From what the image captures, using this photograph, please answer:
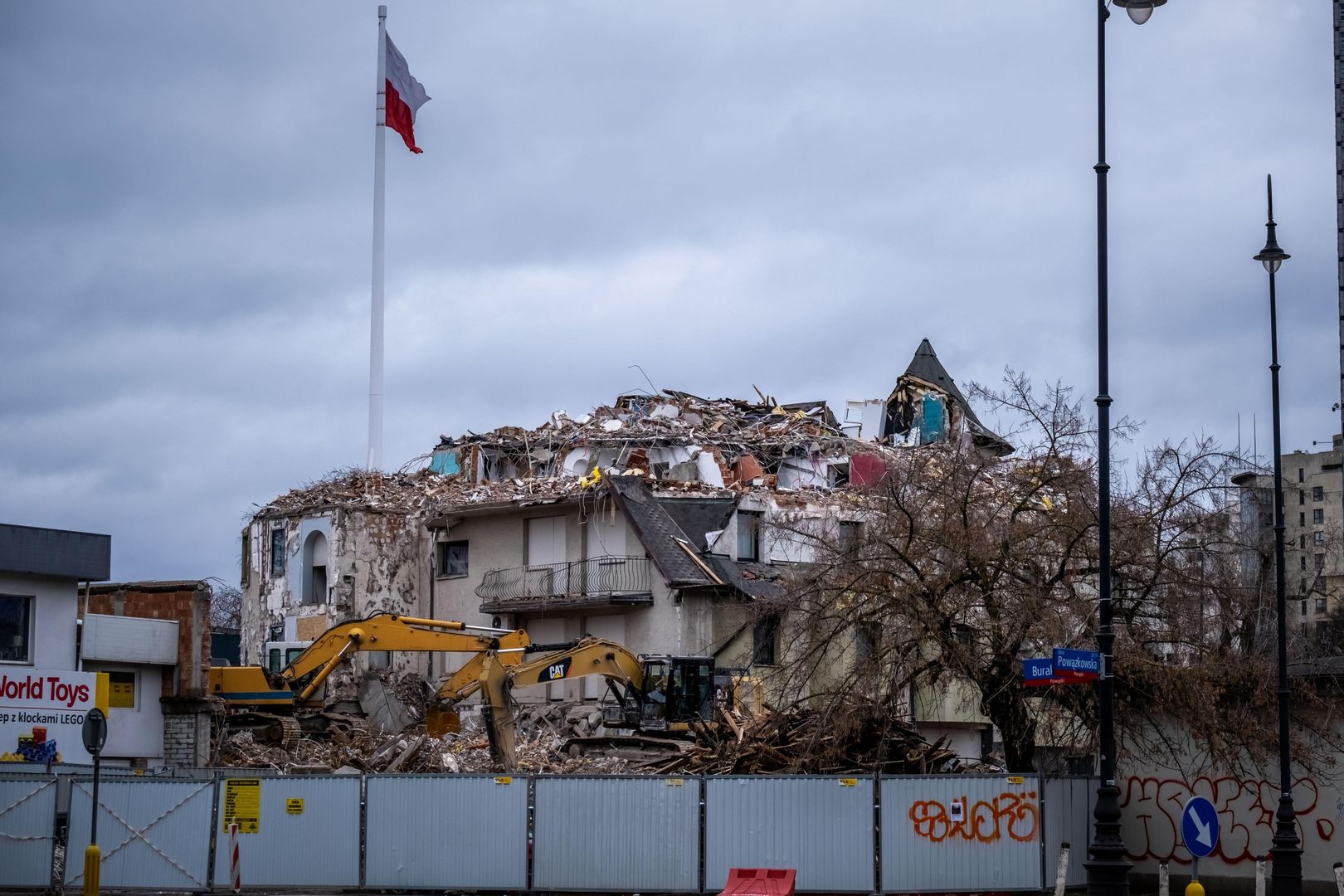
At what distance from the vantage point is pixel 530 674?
118 ft

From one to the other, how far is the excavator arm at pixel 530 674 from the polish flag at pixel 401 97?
1185 inches

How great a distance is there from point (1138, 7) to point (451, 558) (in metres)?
40.2

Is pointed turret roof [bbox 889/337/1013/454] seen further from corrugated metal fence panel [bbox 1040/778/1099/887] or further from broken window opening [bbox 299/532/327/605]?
corrugated metal fence panel [bbox 1040/778/1099/887]

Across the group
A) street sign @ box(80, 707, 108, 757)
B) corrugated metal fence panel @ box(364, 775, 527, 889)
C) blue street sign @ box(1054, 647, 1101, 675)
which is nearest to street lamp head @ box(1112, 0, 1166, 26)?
blue street sign @ box(1054, 647, 1101, 675)

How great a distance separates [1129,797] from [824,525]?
691 cm

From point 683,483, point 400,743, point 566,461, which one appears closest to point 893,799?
point 400,743

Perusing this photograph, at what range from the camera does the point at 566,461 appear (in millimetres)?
59531

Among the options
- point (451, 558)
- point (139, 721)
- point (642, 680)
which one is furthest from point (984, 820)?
point (451, 558)

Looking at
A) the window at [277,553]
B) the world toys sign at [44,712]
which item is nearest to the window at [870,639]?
the world toys sign at [44,712]

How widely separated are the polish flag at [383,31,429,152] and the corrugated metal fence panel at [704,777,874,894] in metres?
42.5

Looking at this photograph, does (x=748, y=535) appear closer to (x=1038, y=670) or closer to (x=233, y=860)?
(x=233, y=860)

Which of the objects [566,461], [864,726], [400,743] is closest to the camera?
[864,726]

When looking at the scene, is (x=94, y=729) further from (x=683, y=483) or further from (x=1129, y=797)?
(x=683, y=483)

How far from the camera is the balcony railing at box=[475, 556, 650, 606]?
1941 inches
